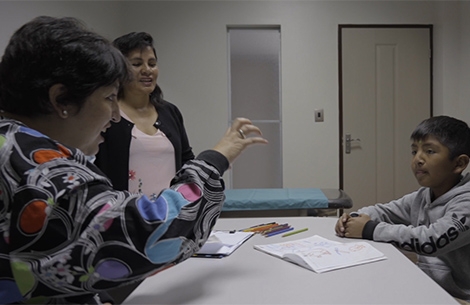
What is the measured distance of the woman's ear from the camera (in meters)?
0.69

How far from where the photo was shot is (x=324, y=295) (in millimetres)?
806

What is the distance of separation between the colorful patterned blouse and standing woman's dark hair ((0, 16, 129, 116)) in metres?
0.06

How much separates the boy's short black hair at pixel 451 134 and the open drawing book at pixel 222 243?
→ 0.76 m

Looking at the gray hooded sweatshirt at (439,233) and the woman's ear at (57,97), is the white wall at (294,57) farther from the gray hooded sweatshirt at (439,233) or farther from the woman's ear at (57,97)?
the woman's ear at (57,97)

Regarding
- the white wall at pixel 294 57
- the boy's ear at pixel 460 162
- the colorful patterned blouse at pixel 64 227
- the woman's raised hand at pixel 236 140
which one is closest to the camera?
the colorful patterned blouse at pixel 64 227

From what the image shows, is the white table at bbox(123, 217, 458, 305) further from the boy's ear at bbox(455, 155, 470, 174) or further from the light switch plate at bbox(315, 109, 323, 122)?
the light switch plate at bbox(315, 109, 323, 122)

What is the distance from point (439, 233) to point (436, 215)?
20cm

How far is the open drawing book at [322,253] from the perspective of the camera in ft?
3.18

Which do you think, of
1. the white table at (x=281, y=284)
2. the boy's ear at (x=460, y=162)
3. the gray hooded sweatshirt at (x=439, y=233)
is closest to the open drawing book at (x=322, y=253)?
the white table at (x=281, y=284)

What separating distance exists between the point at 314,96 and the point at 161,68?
1.52 meters

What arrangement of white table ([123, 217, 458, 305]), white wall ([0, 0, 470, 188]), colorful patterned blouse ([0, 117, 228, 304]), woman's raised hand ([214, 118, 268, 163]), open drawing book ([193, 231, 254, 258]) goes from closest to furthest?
colorful patterned blouse ([0, 117, 228, 304]), white table ([123, 217, 458, 305]), woman's raised hand ([214, 118, 268, 163]), open drawing book ([193, 231, 254, 258]), white wall ([0, 0, 470, 188])

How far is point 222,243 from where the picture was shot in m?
1.17

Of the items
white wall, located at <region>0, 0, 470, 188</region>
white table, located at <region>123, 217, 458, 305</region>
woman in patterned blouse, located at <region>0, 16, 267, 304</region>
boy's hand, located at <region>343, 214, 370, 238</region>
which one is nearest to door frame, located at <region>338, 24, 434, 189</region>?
white wall, located at <region>0, 0, 470, 188</region>

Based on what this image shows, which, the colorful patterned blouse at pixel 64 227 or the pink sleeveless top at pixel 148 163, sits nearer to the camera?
the colorful patterned blouse at pixel 64 227
